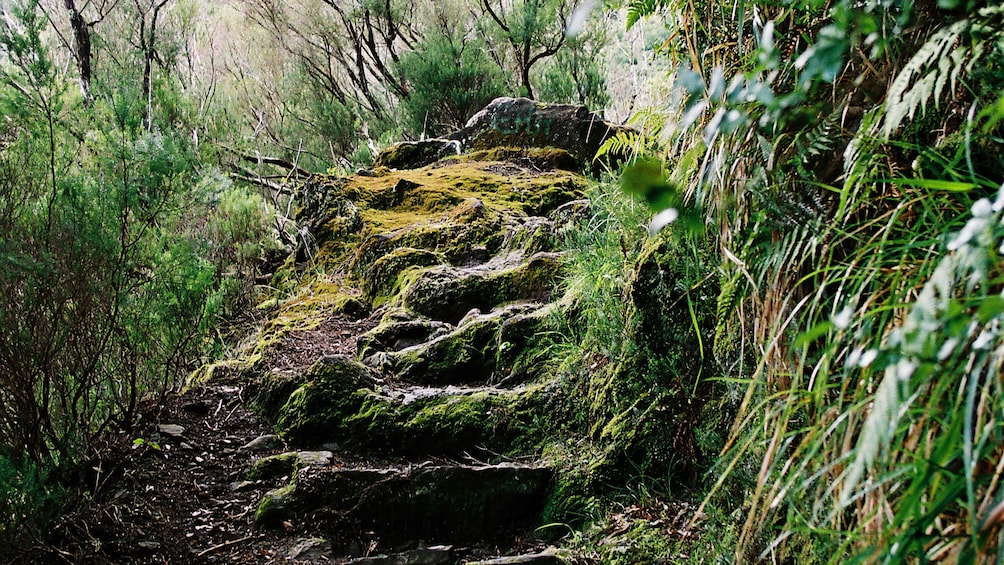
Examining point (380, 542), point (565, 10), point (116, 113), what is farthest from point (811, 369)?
point (565, 10)

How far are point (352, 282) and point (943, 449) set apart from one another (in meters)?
Result: 4.76

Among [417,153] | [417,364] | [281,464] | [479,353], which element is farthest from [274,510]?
[417,153]

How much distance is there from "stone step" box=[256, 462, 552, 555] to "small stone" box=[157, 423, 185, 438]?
→ 882mm

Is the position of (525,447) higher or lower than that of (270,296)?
lower

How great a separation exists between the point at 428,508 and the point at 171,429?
1556mm

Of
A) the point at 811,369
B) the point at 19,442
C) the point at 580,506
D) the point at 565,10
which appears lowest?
the point at 580,506

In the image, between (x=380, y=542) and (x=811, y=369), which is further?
(x=380, y=542)

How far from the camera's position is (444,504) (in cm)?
253

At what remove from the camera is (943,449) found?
875 mm

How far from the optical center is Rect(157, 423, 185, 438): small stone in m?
3.19

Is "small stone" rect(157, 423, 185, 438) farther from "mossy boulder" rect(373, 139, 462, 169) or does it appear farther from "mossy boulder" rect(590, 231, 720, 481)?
"mossy boulder" rect(373, 139, 462, 169)

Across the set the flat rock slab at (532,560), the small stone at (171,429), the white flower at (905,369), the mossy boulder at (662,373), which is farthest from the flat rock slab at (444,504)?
the white flower at (905,369)

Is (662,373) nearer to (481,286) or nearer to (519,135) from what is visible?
(481,286)

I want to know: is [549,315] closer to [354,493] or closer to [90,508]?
[354,493]
